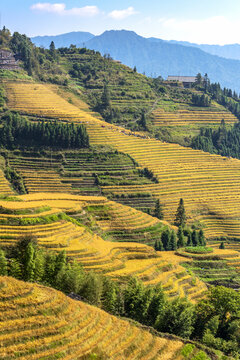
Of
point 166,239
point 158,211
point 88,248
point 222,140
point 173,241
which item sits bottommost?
point 173,241

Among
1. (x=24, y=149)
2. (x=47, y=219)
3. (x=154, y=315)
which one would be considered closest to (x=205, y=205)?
(x=24, y=149)

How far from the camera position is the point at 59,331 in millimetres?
36781

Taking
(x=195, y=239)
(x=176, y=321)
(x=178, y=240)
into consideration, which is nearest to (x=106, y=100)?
(x=195, y=239)

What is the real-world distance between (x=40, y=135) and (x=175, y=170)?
3753cm

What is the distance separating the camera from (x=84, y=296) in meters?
51.0

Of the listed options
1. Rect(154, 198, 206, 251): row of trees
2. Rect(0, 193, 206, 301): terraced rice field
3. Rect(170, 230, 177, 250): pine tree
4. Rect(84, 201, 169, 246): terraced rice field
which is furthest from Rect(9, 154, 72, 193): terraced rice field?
Rect(0, 193, 206, 301): terraced rice field

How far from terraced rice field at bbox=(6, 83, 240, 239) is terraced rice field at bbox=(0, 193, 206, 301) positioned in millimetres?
42238

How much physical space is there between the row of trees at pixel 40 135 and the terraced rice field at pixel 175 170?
7180mm

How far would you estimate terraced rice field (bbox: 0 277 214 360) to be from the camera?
34938 mm

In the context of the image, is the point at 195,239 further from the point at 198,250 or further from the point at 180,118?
the point at 180,118

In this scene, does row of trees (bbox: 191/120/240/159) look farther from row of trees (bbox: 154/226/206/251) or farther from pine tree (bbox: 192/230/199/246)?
pine tree (bbox: 192/230/199/246)

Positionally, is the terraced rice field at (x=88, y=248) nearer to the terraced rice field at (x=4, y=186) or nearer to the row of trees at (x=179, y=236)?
the row of trees at (x=179, y=236)

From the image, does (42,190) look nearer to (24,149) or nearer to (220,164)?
(24,149)

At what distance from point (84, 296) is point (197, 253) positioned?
4251cm
